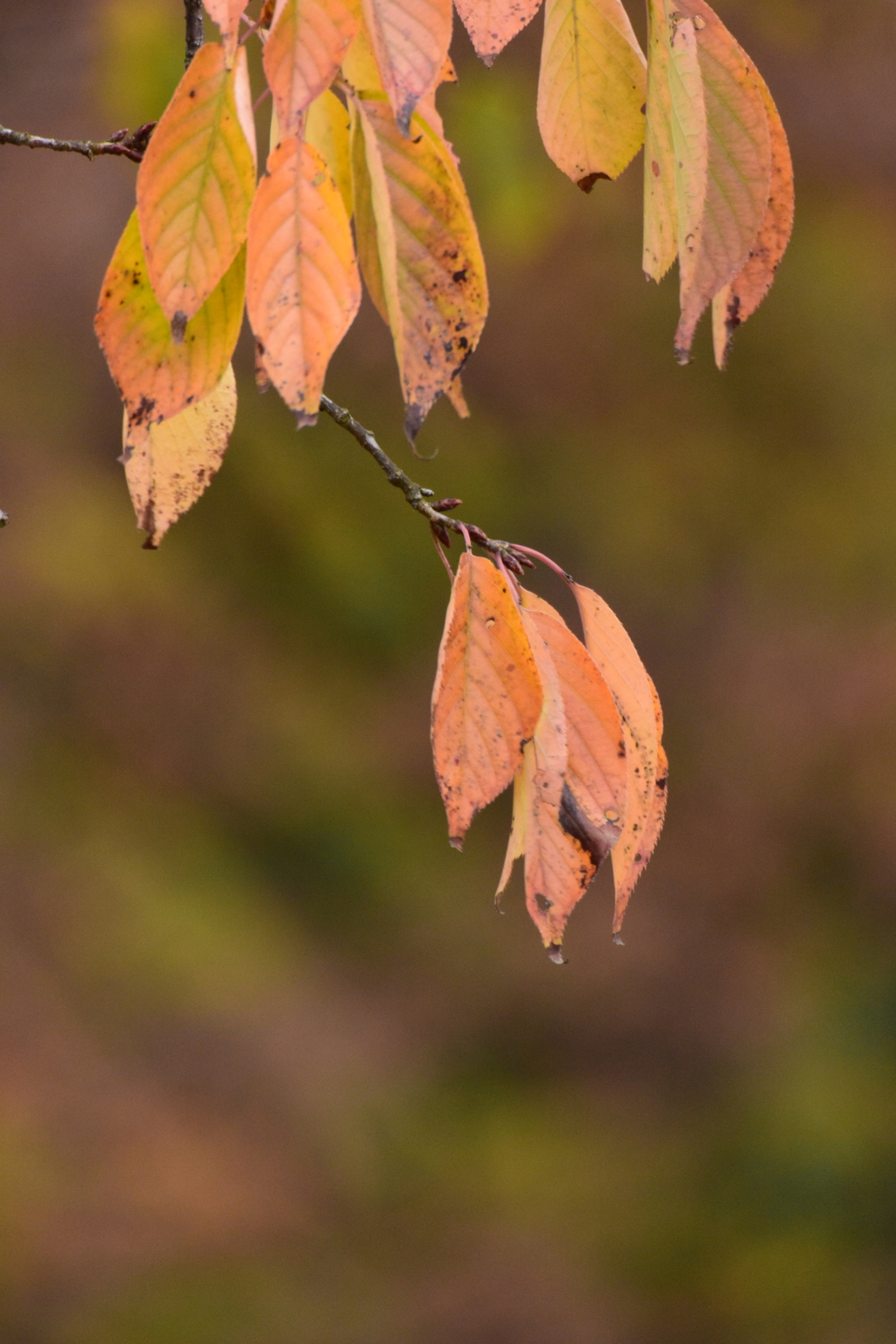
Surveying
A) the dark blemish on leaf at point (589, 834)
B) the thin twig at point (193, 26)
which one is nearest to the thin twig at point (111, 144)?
the thin twig at point (193, 26)

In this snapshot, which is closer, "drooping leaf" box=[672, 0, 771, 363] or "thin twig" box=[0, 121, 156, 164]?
"drooping leaf" box=[672, 0, 771, 363]

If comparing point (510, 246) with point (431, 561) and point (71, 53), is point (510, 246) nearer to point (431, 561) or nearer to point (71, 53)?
point (431, 561)

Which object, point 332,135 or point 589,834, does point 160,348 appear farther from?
point 589,834

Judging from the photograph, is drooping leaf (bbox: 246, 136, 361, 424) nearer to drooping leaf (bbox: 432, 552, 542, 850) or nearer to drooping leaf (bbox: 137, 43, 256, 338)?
drooping leaf (bbox: 137, 43, 256, 338)

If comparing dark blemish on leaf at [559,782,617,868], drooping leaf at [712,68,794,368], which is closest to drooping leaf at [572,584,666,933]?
dark blemish on leaf at [559,782,617,868]

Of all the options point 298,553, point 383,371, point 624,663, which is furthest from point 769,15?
point 624,663

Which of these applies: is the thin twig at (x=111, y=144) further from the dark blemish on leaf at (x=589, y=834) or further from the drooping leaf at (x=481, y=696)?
the dark blemish on leaf at (x=589, y=834)
